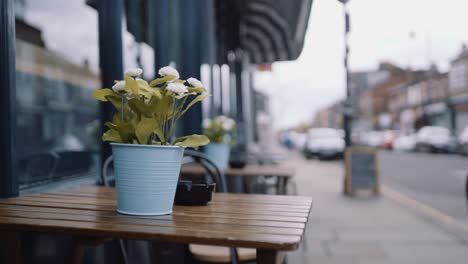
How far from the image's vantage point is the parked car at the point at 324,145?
1755 centimetres

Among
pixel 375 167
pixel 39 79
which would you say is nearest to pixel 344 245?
pixel 39 79

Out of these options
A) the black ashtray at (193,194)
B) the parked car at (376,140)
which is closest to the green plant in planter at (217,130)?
the black ashtray at (193,194)

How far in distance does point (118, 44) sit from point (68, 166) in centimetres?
96

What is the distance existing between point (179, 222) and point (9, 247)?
0.57m

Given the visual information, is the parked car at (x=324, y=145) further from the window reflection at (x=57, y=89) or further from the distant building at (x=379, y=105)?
the distant building at (x=379, y=105)

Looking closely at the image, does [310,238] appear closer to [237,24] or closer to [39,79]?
[39,79]

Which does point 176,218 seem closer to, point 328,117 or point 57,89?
point 57,89

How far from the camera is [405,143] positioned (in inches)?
1072

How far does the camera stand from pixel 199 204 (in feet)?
5.62

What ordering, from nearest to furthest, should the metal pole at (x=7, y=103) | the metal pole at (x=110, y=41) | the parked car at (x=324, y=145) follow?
the metal pole at (x=7, y=103)
the metal pole at (x=110, y=41)
the parked car at (x=324, y=145)

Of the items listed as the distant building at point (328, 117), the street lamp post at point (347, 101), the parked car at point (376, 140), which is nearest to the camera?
the street lamp post at point (347, 101)

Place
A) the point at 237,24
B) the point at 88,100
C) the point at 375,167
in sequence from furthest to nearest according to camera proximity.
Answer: the point at 237,24
the point at 375,167
the point at 88,100

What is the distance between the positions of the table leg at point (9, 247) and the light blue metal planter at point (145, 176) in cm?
36

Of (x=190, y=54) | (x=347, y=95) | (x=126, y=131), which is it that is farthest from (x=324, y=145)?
(x=126, y=131)
